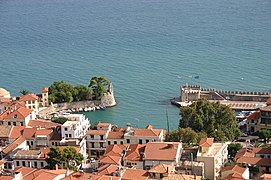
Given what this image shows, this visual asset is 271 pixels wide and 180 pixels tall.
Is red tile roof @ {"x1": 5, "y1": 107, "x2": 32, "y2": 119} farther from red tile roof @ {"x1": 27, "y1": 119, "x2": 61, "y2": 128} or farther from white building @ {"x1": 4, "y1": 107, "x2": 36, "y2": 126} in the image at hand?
red tile roof @ {"x1": 27, "y1": 119, "x2": 61, "y2": 128}

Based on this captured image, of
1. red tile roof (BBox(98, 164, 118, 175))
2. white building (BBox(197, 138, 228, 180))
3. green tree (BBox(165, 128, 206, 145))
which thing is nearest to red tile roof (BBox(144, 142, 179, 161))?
white building (BBox(197, 138, 228, 180))

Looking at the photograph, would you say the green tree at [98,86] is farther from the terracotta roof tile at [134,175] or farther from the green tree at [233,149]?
the terracotta roof tile at [134,175]

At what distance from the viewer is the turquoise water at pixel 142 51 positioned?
4275 cm

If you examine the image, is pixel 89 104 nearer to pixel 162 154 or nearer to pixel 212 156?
pixel 162 154

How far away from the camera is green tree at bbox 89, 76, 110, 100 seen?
129ft

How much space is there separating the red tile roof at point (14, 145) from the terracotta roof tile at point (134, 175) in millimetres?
6555

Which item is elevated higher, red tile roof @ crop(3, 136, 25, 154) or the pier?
the pier

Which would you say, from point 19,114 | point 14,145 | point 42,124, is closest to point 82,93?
point 19,114

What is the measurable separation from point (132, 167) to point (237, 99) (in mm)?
18797

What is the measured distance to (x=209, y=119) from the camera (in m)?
28.8

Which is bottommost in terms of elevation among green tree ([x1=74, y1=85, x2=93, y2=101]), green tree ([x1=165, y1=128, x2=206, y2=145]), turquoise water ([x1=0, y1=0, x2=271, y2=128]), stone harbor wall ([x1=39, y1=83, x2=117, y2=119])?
green tree ([x1=165, y1=128, x2=206, y2=145])

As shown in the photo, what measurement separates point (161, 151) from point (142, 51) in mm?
34471

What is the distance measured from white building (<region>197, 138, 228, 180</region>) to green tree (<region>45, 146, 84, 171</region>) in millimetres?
4587

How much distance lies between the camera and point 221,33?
65.5 m
